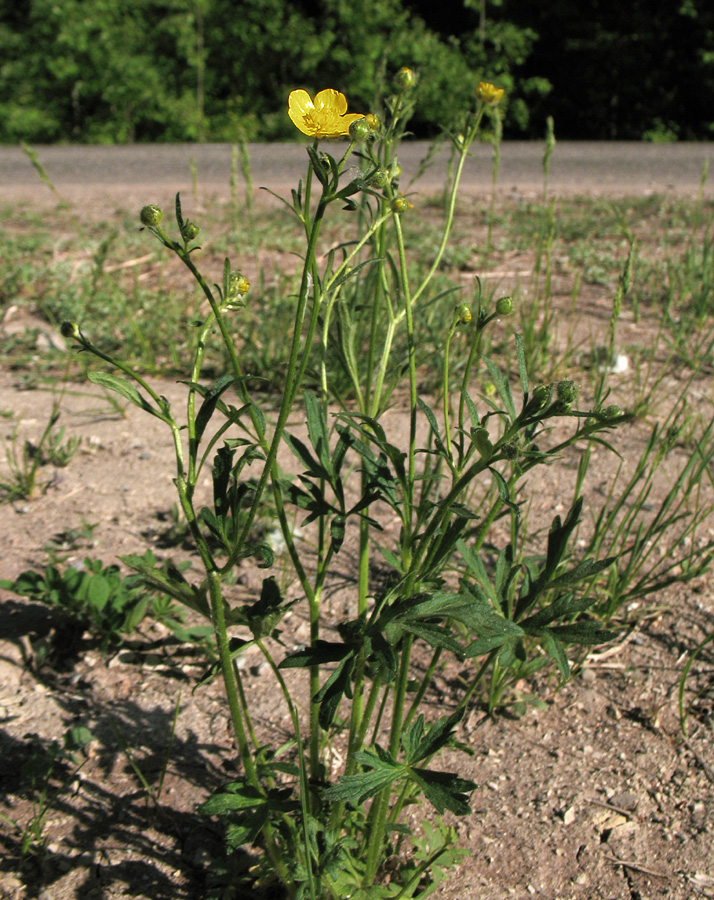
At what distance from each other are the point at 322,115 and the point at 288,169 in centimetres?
735

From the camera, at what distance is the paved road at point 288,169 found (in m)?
6.71

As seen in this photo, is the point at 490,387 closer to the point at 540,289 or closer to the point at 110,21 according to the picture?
the point at 540,289

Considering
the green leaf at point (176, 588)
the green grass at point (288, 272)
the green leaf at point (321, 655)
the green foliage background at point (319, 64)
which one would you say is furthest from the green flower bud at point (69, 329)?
the green foliage background at point (319, 64)

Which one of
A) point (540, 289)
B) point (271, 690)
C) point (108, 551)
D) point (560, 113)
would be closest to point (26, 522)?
point (108, 551)

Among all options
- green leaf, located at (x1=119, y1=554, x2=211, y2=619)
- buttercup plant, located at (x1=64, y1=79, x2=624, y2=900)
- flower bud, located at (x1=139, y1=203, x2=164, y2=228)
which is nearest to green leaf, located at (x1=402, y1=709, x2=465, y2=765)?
buttercup plant, located at (x1=64, y1=79, x2=624, y2=900)

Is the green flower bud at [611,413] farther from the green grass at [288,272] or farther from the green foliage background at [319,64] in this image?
the green foliage background at [319,64]

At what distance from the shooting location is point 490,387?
1316mm

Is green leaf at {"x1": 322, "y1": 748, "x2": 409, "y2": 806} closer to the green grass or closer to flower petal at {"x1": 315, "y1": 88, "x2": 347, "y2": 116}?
flower petal at {"x1": 315, "y1": 88, "x2": 347, "y2": 116}

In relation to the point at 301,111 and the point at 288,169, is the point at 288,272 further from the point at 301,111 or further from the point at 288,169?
the point at 288,169

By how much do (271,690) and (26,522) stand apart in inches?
34.4

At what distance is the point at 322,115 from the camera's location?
38.9 inches

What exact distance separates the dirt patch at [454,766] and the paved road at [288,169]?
4916 mm

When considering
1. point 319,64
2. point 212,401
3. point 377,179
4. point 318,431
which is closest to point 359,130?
point 377,179

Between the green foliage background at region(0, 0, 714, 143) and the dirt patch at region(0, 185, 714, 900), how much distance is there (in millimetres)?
9267
